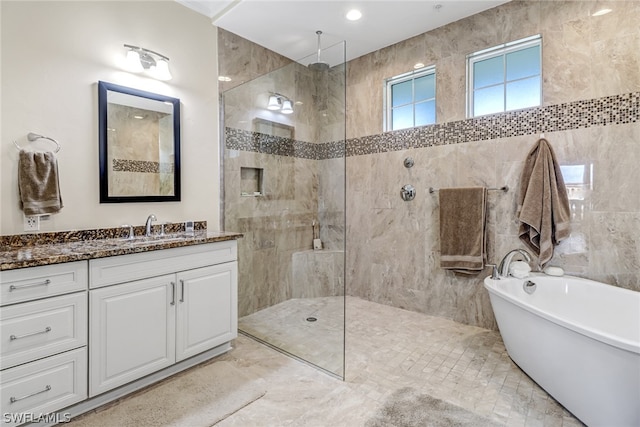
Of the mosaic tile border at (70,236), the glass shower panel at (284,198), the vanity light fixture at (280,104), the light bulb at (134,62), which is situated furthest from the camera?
the vanity light fixture at (280,104)

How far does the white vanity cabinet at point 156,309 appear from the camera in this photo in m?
1.73

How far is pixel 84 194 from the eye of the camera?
2156 millimetres

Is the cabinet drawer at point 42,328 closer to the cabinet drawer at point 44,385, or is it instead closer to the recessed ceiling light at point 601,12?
the cabinet drawer at point 44,385

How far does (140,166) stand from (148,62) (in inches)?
31.0

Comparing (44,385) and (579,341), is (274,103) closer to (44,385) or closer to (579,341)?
(44,385)

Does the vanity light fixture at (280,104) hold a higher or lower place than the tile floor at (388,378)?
higher

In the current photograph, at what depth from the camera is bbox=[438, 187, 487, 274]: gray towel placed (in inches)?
112

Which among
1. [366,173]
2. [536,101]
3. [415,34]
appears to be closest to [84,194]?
[366,173]

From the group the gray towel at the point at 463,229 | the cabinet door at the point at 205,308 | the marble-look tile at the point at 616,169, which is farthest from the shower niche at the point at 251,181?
the marble-look tile at the point at 616,169

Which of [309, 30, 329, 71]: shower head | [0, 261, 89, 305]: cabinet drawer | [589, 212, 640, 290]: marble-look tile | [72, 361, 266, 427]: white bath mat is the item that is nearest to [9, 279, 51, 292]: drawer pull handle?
[0, 261, 89, 305]: cabinet drawer

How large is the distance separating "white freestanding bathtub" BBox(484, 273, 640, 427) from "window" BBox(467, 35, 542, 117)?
1489 millimetres

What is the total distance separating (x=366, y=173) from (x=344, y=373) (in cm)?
226

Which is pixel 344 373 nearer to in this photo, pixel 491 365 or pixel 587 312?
pixel 491 365

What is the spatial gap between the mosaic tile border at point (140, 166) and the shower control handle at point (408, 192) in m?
2.26
